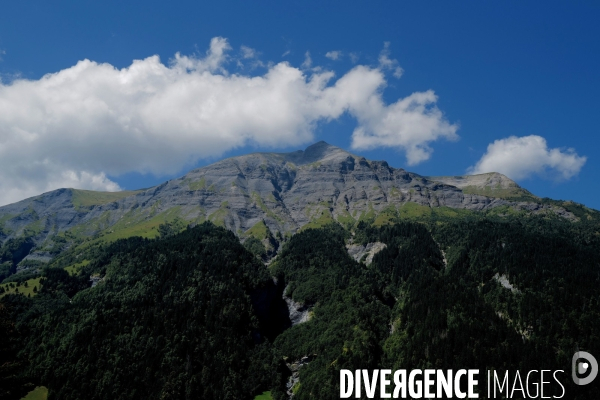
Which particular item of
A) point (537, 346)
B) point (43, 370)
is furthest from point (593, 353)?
point (43, 370)

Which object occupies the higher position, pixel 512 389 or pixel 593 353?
pixel 593 353

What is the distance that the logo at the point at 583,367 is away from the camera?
501ft

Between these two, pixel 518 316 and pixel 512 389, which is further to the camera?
pixel 518 316

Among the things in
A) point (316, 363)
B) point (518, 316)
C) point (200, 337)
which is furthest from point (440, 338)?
point (200, 337)

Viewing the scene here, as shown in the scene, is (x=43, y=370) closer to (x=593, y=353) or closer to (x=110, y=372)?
(x=110, y=372)

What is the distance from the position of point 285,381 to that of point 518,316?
11574cm

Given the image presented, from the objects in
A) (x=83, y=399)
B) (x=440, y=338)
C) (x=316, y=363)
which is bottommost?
(x=83, y=399)

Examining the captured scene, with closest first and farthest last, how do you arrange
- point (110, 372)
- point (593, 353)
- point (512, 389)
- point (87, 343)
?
point (512, 389) → point (593, 353) → point (110, 372) → point (87, 343)

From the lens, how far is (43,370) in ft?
593

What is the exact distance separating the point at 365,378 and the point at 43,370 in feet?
472

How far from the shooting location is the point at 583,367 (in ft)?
528

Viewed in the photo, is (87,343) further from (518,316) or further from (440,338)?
(518,316)

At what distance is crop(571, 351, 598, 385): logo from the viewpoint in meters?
153

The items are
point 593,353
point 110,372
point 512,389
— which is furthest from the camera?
point 110,372
